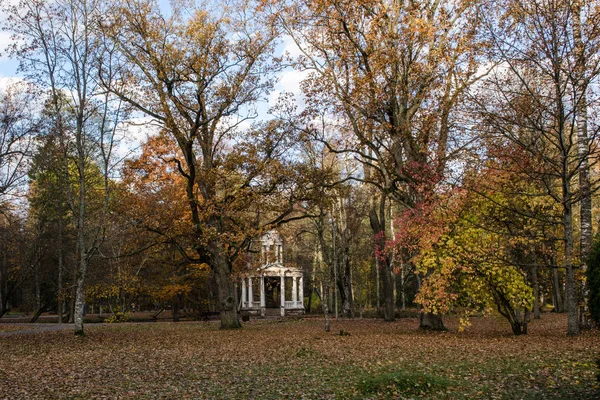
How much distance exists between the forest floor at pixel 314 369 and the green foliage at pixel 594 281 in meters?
0.69

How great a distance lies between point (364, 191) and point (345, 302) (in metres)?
8.17

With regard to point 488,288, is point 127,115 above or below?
above

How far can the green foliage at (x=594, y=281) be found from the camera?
12953 mm

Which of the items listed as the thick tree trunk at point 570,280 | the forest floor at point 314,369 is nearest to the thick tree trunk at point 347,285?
the forest floor at point 314,369

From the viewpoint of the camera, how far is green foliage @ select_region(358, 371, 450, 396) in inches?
303

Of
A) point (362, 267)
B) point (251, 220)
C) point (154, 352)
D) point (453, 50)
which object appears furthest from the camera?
point (362, 267)

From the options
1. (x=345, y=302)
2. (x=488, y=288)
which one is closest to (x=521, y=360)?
(x=488, y=288)

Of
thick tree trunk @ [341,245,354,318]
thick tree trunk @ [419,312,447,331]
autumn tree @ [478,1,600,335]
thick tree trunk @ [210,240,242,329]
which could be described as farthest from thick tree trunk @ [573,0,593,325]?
thick tree trunk @ [341,245,354,318]

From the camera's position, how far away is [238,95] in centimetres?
2384

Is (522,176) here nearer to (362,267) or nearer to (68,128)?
(68,128)

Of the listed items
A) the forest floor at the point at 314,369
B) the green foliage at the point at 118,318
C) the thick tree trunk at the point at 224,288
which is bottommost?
the green foliage at the point at 118,318

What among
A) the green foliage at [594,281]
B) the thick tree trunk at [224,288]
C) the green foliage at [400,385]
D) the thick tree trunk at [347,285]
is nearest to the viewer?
the green foliage at [400,385]

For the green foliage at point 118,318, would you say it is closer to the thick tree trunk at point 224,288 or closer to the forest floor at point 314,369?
the thick tree trunk at point 224,288

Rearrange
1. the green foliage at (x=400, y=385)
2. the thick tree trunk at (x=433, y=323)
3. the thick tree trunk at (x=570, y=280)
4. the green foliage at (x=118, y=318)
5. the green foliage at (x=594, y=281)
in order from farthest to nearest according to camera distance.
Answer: the green foliage at (x=118, y=318) → the thick tree trunk at (x=433, y=323) → the thick tree trunk at (x=570, y=280) → the green foliage at (x=594, y=281) → the green foliage at (x=400, y=385)
